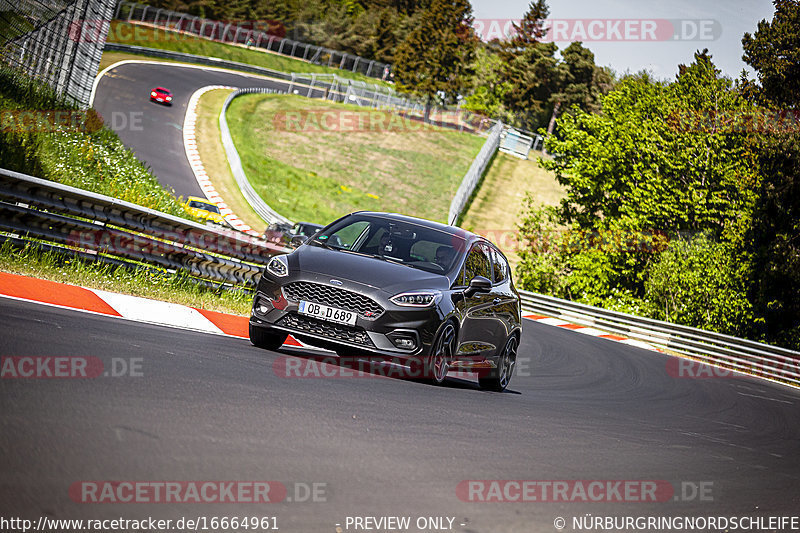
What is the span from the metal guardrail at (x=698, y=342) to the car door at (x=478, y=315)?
16.9 meters

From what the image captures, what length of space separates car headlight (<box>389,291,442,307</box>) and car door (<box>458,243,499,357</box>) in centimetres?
63

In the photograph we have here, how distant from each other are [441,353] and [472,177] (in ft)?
148

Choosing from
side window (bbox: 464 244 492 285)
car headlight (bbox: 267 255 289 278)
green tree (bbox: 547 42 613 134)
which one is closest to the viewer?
car headlight (bbox: 267 255 289 278)

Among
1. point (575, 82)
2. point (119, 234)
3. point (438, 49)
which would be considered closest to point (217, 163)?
point (119, 234)

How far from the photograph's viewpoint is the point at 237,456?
4906 mm

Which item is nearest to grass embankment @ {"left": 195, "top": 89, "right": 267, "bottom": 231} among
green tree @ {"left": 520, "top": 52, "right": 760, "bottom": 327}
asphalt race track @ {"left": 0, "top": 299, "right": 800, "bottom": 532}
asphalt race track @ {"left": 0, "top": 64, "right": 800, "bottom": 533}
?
green tree @ {"left": 520, "top": 52, "right": 760, "bottom": 327}

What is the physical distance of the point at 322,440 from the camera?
18.7ft

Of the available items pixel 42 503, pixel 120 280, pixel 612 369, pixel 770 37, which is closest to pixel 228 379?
pixel 42 503

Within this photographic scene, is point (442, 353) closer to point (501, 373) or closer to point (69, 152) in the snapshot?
point (501, 373)

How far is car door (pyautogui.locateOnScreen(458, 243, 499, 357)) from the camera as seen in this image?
31.3 ft

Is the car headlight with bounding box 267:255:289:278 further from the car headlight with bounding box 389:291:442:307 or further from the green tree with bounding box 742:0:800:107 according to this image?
the green tree with bounding box 742:0:800:107

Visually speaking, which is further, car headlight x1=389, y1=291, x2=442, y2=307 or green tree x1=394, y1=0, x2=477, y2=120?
green tree x1=394, y1=0, x2=477, y2=120

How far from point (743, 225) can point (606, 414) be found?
2880cm

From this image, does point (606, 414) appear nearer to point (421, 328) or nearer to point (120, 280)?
point (421, 328)
